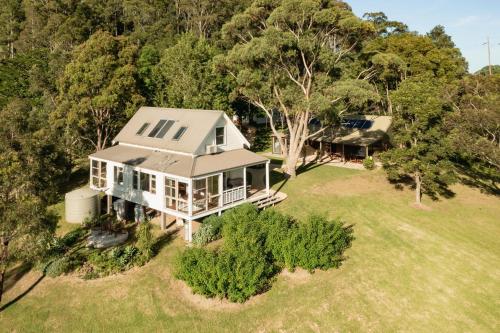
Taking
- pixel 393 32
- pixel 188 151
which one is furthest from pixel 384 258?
pixel 393 32

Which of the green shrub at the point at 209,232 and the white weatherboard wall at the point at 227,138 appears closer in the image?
the green shrub at the point at 209,232

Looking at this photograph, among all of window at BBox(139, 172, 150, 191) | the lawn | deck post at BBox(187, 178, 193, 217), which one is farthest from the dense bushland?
window at BBox(139, 172, 150, 191)

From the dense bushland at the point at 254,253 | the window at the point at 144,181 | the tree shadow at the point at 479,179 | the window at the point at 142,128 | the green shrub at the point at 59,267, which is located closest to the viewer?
the dense bushland at the point at 254,253

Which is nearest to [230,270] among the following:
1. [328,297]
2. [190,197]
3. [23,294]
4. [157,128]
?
[328,297]

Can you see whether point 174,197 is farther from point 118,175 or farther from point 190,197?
point 118,175

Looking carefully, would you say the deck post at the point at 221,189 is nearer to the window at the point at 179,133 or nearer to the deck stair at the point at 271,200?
the deck stair at the point at 271,200

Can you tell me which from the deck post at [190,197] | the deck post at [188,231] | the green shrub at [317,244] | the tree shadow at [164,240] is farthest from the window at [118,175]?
the green shrub at [317,244]

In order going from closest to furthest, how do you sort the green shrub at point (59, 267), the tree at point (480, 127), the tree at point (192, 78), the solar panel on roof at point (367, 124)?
the green shrub at point (59, 267), the tree at point (480, 127), the tree at point (192, 78), the solar panel on roof at point (367, 124)
